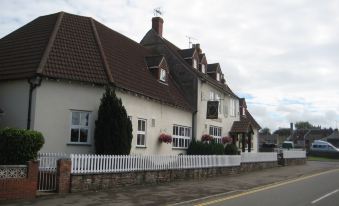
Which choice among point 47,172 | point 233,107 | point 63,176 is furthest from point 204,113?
point 47,172

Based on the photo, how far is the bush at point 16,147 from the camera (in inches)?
603

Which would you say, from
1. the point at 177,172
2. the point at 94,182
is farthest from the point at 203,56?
the point at 94,182

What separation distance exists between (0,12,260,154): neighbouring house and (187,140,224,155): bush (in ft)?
1.84

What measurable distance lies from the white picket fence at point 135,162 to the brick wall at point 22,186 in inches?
74.5

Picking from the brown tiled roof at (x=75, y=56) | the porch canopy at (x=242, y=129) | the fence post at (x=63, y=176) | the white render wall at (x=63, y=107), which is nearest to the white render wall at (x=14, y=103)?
the brown tiled roof at (x=75, y=56)

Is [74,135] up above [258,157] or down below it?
above

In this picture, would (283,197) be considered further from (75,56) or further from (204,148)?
(204,148)

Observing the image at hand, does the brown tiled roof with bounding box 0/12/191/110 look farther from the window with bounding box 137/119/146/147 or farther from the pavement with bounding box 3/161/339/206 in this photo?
the pavement with bounding box 3/161/339/206

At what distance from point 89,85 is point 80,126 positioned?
201cm

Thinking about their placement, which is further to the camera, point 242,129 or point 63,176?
point 242,129

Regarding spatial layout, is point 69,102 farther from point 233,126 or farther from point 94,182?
point 233,126

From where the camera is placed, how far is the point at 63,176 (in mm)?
16031

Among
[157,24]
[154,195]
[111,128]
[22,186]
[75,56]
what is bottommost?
[154,195]

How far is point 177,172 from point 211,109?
415 inches
